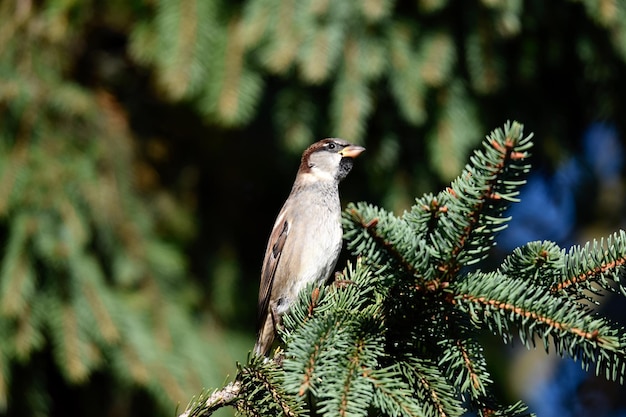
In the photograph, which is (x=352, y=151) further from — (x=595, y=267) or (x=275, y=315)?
(x=595, y=267)

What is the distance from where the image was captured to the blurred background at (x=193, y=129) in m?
3.86

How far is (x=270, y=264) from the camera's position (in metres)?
3.90

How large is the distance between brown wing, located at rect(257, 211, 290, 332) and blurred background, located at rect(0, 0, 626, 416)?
515 mm

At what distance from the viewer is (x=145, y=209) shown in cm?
454

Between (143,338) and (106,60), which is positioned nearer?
(143,338)

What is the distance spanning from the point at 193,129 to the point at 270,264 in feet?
4.81

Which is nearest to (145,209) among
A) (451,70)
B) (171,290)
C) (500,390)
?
(171,290)

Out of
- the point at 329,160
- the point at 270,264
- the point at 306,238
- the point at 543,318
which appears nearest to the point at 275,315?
the point at 270,264

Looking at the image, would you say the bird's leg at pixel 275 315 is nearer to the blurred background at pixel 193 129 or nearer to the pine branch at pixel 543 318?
the blurred background at pixel 193 129

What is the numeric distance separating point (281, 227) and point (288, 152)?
2.20 feet

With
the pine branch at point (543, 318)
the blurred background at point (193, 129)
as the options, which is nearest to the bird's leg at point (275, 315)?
the blurred background at point (193, 129)

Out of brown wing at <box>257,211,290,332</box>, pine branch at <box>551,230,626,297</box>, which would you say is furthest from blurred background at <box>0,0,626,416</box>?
pine branch at <box>551,230,626,297</box>

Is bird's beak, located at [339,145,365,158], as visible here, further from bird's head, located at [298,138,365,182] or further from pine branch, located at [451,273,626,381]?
pine branch, located at [451,273,626,381]

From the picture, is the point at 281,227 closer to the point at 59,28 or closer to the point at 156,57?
the point at 156,57
